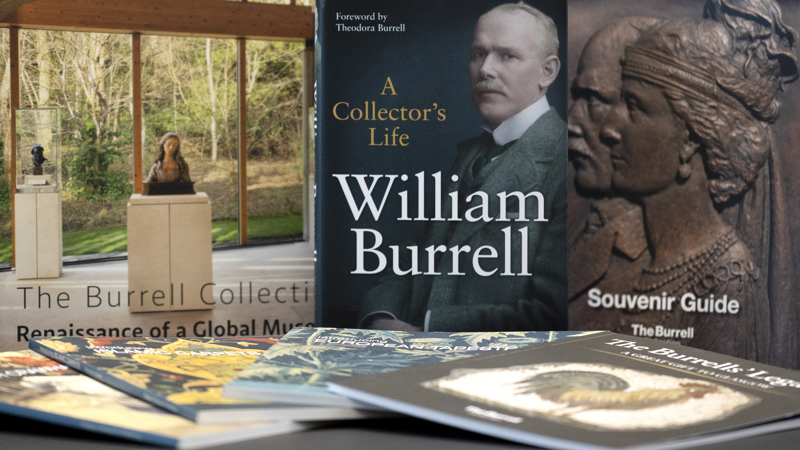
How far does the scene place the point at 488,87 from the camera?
98 centimetres

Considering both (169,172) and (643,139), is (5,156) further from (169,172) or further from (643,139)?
(643,139)

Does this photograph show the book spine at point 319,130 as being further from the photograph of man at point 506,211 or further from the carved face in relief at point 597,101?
the carved face in relief at point 597,101

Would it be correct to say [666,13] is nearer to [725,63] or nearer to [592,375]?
[725,63]

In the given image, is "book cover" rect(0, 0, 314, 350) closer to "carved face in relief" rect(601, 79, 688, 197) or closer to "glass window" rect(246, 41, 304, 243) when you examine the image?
"glass window" rect(246, 41, 304, 243)

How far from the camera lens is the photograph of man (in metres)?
0.97

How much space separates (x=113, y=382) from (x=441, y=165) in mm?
555

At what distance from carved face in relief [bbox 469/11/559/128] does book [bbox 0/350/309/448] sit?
0.61 meters

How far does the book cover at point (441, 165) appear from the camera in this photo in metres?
0.97

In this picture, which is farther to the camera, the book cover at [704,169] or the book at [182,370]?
the book cover at [704,169]

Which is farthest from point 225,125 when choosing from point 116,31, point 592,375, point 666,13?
point 592,375

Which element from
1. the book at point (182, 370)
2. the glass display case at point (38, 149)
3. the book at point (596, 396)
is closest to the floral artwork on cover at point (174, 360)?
the book at point (182, 370)

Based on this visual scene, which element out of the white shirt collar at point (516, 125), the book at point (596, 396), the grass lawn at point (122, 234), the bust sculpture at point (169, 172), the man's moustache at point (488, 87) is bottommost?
the book at point (596, 396)

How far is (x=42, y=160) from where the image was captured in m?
1.18

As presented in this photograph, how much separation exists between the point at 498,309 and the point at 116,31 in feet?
2.84
